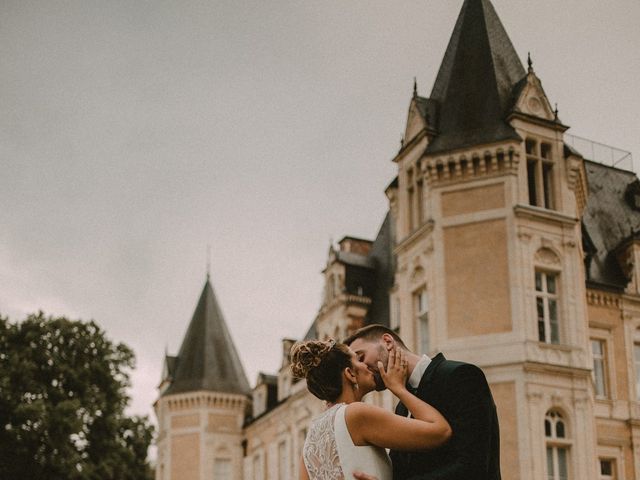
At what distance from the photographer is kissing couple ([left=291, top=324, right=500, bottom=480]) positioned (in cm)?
486

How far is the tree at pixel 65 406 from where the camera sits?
3225cm

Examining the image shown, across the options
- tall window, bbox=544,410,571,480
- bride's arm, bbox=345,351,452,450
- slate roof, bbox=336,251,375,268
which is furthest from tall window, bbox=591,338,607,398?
bride's arm, bbox=345,351,452,450

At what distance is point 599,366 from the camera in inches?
1004

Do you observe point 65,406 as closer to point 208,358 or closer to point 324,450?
point 208,358

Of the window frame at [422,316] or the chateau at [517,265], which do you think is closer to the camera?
the chateau at [517,265]

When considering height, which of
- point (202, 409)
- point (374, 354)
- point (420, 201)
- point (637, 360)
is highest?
point (420, 201)

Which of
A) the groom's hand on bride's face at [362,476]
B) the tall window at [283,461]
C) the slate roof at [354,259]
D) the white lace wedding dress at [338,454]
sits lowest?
the groom's hand on bride's face at [362,476]

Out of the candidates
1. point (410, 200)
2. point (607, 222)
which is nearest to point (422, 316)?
point (410, 200)

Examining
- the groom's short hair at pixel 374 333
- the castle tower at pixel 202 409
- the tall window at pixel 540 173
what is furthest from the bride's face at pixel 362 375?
the castle tower at pixel 202 409

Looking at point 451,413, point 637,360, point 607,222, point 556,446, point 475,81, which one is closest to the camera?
point 451,413

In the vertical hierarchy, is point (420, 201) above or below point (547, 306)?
above

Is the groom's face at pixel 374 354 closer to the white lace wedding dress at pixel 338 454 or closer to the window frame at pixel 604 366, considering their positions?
the white lace wedding dress at pixel 338 454

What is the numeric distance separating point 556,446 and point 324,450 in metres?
16.9

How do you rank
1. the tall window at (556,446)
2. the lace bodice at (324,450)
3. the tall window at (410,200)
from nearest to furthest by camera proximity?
the lace bodice at (324,450) → the tall window at (556,446) → the tall window at (410,200)
